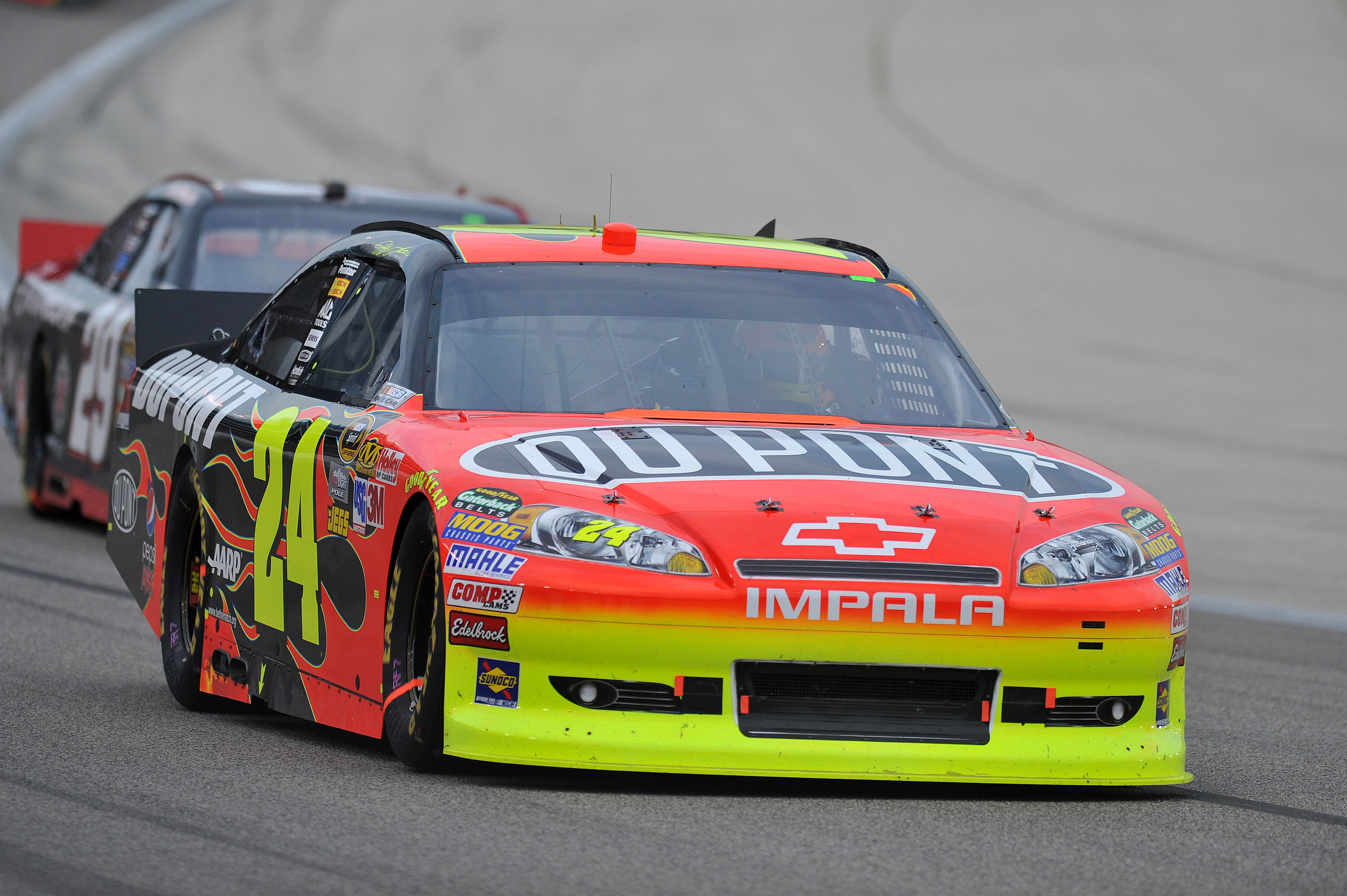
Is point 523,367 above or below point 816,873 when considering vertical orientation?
above

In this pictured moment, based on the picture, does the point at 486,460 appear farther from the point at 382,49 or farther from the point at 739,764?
the point at 382,49

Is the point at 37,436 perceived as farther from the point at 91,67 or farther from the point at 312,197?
the point at 91,67

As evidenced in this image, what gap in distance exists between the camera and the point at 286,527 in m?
6.28

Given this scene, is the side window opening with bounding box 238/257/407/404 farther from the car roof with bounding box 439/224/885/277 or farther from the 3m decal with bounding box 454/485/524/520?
the 3m decal with bounding box 454/485/524/520

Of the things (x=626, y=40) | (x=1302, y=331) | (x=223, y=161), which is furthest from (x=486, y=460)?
(x=626, y=40)

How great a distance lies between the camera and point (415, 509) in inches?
217

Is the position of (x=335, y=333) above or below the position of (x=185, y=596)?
above

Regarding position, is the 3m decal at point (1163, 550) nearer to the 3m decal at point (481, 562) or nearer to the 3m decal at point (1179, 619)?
the 3m decal at point (1179, 619)

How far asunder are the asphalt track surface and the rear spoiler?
1087 mm

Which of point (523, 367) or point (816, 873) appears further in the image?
point (523, 367)

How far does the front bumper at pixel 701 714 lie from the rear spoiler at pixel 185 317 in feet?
9.56

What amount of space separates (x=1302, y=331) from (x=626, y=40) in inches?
732

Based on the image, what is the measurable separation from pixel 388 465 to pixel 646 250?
49.8 inches

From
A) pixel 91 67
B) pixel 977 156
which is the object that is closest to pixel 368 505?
pixel 977 156
